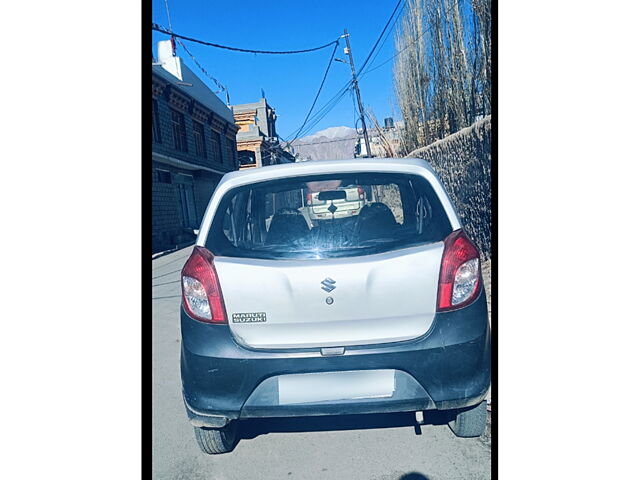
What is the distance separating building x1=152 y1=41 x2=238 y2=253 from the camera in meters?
1.48

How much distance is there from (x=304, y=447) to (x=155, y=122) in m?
1.67

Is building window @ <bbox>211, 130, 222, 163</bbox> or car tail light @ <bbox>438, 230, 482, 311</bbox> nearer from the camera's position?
car tail light @ <bbox>438, 230, 482, 311</bbox>

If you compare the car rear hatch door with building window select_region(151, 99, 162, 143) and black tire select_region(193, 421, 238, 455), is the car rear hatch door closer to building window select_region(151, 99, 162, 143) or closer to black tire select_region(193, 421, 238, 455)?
black tire select_region(193, 421, 238, 455)

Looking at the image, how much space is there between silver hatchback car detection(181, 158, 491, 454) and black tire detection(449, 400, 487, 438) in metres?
0.09

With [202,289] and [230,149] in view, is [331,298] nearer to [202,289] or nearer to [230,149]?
[202,289]

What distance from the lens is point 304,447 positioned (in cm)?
151

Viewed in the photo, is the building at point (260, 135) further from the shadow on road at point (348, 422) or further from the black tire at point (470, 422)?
the black tire at point (470, 422)

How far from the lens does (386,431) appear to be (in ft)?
4.99

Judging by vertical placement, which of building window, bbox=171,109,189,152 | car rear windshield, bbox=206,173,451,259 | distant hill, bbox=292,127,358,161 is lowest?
car rear windshield, bbox=206,173,451,259

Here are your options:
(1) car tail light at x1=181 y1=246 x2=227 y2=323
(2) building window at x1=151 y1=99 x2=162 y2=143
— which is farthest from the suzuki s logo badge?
(2) building window at x1=151 y1=99 x2=162 y2=143

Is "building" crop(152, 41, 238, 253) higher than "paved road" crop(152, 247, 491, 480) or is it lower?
higher

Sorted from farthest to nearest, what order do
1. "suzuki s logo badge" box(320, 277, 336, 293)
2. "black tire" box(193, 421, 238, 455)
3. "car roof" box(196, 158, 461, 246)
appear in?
"black tire" box(193, 421, 238, 455), "car roof" box(196, 158, 461, 246), "suzuki s logo badge" box(320, 277, 336, 293)

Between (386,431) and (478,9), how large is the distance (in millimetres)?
2027
